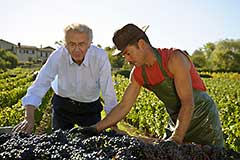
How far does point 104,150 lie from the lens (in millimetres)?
2068

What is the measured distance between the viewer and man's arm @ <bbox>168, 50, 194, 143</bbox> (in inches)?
102

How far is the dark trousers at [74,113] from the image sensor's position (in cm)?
397

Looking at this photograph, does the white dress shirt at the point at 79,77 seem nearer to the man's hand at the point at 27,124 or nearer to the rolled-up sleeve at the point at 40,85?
the rolled-up sleeve at the point at 40,85

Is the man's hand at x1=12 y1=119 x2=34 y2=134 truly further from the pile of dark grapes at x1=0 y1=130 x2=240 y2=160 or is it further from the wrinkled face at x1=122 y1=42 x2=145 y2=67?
the wrinkled face at x1=122 y1=42 x2=145 y2=67

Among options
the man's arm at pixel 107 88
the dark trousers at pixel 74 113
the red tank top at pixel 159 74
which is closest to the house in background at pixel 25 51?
the dark trousers at pixel 74 113

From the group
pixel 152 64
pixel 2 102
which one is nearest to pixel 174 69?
pixel 152 64

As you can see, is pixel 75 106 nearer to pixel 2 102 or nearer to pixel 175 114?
pixel 175 114

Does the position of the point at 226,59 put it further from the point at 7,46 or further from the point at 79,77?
the point at 79,77

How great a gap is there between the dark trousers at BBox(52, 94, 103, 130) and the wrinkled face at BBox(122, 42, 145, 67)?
1387mm

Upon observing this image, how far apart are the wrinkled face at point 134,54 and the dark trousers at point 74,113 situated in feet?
4.55

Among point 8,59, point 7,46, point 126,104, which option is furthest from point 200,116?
point 7,46

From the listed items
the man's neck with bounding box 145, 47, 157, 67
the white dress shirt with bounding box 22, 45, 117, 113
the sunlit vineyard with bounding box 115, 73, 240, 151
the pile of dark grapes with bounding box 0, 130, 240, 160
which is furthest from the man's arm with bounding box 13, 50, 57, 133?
the sunlit vineyard with bounding box 115, 73, 240, 151

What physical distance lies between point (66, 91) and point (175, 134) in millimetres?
1706

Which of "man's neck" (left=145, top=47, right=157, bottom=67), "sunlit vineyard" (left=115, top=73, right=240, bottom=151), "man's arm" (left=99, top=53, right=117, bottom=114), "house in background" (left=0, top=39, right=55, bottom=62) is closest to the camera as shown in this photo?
"man's neck" (left=145, top=47, right=157, bottom=67)
